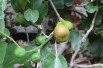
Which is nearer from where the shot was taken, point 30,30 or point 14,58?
point 14,58

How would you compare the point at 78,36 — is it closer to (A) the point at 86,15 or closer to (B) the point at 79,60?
(A) the point at 86,15

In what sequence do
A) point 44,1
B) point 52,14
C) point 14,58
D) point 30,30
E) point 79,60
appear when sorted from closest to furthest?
1. point 14,58
2. point 44,1
3. point 52,14
4. point 30,30
5. point 79,60

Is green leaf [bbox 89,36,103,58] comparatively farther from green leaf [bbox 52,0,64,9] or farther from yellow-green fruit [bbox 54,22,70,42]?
yellow-green fruit [bbox 54,22,70,42]

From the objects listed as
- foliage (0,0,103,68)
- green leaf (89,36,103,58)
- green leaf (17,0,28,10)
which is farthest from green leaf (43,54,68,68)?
green leaf (89,36,103,58)

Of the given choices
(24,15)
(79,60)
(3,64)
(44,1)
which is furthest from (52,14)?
(79,60)

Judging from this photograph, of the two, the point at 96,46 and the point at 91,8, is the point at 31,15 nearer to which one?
the point at 91,8

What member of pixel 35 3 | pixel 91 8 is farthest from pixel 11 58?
pixel 91 8
